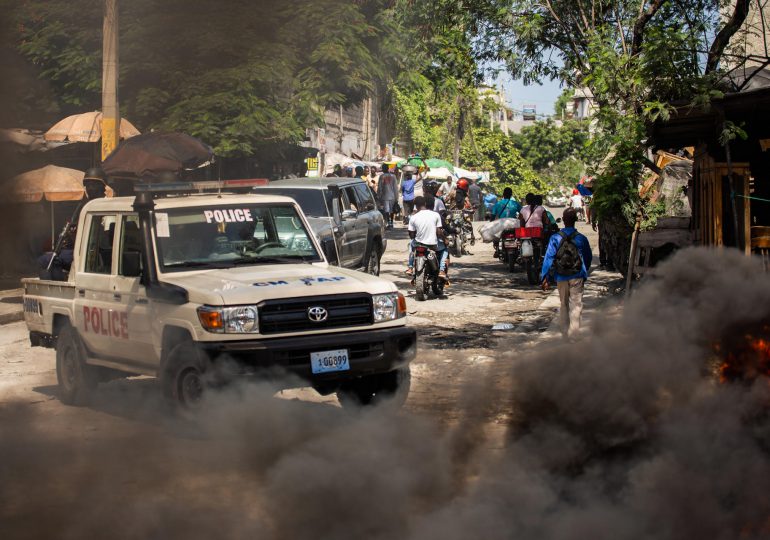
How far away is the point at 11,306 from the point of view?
Answer: 16.2m

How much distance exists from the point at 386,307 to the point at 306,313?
0.67m

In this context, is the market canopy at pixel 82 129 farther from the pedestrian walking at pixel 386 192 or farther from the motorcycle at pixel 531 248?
the pedestrian walking at pixel 386 192

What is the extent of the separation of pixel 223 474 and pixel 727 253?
10.5 feet

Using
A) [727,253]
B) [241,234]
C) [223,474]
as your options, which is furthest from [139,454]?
[727,253]

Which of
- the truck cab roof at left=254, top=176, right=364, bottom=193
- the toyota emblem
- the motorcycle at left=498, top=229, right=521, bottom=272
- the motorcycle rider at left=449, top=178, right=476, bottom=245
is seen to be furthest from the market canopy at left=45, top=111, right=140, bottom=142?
the toyota emblem

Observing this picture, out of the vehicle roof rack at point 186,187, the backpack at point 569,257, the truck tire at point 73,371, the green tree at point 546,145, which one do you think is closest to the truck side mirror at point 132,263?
the vehicle roof rack at point 186,187

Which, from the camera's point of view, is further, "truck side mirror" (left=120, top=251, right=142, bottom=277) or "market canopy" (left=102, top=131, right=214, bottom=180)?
"market canopy" (left=102, top=131, right=214, bottom=180)

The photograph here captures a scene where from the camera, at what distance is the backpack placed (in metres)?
11.7

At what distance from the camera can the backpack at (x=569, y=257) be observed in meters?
11.7

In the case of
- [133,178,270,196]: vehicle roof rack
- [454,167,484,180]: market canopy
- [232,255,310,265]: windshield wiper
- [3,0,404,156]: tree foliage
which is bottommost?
[232,255,310,265]: windshield wiper

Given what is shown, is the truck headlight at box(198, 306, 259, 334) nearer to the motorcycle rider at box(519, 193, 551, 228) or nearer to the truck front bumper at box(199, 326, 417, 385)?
the truck front bumper at box(199, 326, 417, 385)

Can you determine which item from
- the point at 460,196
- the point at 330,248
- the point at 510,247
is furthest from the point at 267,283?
the point at 460,196

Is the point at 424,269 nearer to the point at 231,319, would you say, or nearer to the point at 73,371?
the point at 73,371

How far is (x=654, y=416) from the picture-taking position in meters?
5.18
